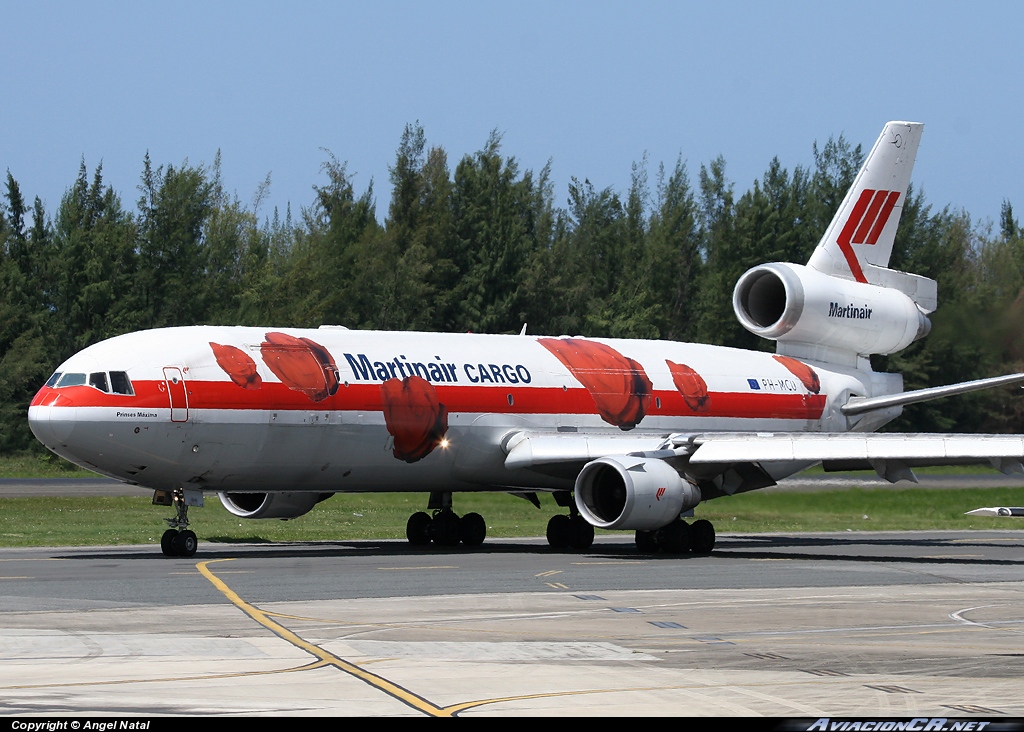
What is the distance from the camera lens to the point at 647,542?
29.1m

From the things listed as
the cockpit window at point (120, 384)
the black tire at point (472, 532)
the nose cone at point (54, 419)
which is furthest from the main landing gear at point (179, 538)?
the black tire at point (472, 532)

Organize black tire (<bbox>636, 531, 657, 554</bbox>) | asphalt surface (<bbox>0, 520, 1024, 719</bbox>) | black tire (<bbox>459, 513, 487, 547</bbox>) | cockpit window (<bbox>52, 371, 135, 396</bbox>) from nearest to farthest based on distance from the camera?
asphalt surface (<bbox>0, 520, 1024, 719</bbox>) < cockpit window (<bbox>52, 371, 135, 396</bbox>) < black tire (<bbox>636, 531, 657, 554</bbox>) < black tire (<bbox>459, 513, 487, 547</bbox>)

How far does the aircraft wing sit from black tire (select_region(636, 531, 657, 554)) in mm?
1617

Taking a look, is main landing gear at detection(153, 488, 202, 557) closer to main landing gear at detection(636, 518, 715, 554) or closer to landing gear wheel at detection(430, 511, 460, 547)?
landing gear wheel at detection(430, 511, 460, 547)

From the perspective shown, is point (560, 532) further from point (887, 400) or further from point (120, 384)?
point (120, 384)

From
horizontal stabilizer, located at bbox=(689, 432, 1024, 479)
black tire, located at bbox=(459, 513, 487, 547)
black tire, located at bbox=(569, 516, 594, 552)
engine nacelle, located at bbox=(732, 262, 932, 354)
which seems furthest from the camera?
engine nacelle, located at bbox=(732, 262, 932, 354)

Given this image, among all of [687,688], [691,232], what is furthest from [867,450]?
[691,232]

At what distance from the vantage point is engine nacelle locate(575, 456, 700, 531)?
27.1 metres

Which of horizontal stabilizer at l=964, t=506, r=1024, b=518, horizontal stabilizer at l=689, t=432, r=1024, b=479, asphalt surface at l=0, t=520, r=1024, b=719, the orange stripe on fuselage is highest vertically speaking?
the orange stripe on fuselage

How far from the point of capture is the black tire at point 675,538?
94.6ft

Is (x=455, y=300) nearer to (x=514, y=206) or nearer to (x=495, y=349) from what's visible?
(x=514, y=206)

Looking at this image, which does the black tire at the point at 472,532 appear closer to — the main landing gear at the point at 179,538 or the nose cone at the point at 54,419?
the main landing gear at the point at 179,538

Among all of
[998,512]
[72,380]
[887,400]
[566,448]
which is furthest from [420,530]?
[998,512]

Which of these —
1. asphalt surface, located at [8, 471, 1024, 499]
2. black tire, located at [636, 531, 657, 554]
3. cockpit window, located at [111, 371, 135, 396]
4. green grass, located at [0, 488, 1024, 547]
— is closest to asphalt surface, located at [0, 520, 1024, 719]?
black tire, located at [636, 531, 657, 554]
